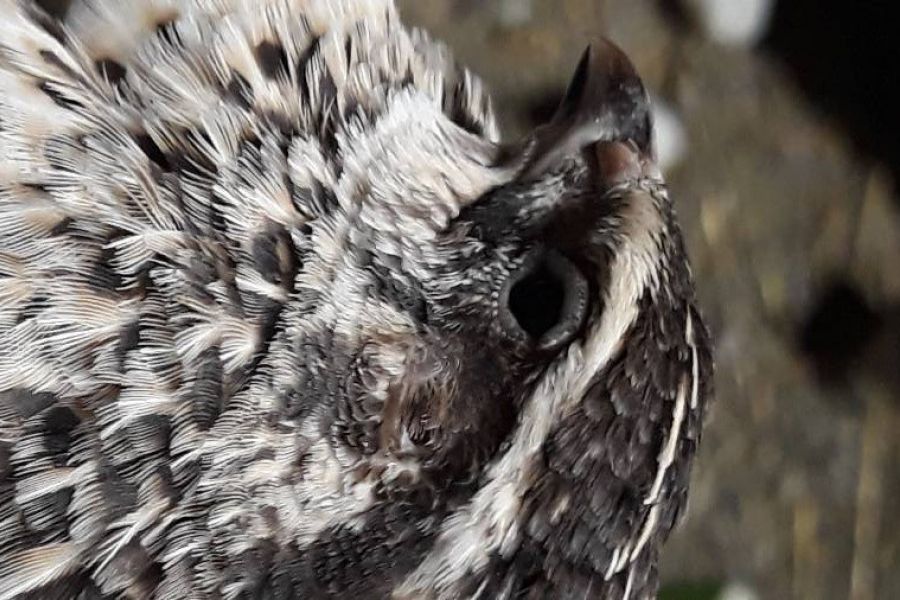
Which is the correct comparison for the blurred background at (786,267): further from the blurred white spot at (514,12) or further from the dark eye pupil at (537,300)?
the dark eye pupil at (537,300)

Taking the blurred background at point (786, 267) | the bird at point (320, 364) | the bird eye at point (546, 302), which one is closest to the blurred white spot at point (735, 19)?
the blurred background at point (786, 267)

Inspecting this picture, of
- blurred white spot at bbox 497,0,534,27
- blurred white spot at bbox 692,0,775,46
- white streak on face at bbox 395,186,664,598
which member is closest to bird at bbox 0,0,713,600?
white streak on face at bbox 395,186,664,598

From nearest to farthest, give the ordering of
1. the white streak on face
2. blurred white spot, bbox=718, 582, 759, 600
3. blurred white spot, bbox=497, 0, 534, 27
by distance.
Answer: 1. the white streak on face
2. blurred white spot, bbox=497, 0, 534, 27
3. blurred white spot, bbox=718, 582, 759, 600

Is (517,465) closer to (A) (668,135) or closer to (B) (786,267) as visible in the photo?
(A) (668,135)

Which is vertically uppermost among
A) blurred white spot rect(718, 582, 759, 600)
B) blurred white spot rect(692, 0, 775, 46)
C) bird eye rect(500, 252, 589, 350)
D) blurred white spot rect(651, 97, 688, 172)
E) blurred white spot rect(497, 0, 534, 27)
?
blurred white spot rect(497, 0, 534, 27)

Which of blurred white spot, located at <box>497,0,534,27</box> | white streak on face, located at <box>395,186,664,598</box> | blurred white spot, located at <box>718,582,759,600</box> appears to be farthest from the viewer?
blurred white spot, located at <box>718,582,759,600</box>

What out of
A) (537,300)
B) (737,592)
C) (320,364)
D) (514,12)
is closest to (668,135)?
(514,12)

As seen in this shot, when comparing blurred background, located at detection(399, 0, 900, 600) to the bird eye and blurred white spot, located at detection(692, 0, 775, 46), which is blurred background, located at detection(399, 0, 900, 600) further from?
the bird eye

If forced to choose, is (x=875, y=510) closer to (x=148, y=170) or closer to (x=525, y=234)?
(x=525, y=234)

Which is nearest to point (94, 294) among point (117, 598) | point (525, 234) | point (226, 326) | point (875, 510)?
point (226, 326)
